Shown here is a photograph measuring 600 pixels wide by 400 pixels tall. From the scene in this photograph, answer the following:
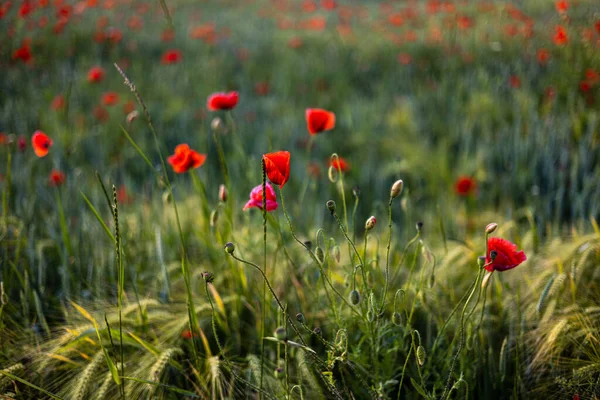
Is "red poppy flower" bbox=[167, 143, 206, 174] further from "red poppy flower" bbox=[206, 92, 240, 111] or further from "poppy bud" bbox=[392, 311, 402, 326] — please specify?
"poppy bud" bbox=[392, 311, 402, 326]

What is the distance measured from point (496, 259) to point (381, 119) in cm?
261

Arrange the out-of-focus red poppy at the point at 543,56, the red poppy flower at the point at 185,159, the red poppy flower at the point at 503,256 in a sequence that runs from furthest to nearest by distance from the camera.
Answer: the out-of-focus red poppy at the point at 543,56
the red poppy flower at the point at 185,159
the red poppy flower at the point at 503,256

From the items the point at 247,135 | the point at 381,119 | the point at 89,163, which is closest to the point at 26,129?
the point at 89,163

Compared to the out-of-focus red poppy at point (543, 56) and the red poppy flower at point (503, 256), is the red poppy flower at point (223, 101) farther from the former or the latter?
the out-of-focus red poppy at point (543, 56)

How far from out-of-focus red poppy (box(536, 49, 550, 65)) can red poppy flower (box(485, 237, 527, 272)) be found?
2.72m

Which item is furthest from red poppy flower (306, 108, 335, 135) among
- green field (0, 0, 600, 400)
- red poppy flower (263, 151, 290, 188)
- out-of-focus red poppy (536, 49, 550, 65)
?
out-of-focus red poppy (536, 49, 550, 65)

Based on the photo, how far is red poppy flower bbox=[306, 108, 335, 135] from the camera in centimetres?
148

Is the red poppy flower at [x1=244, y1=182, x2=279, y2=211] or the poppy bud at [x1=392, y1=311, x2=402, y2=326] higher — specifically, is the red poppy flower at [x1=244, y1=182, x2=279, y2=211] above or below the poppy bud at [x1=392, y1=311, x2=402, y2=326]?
above

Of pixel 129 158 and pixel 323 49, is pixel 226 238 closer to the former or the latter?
pixel 129 158

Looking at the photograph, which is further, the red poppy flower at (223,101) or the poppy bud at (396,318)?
the red poppy flower at (223,101)

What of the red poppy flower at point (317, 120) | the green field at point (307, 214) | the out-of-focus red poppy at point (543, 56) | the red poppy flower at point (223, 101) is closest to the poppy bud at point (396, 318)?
the green field at point (307, 214)

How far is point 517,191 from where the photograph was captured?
2.42 m

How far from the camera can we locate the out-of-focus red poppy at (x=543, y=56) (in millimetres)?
3148

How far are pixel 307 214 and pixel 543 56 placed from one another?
216cm
